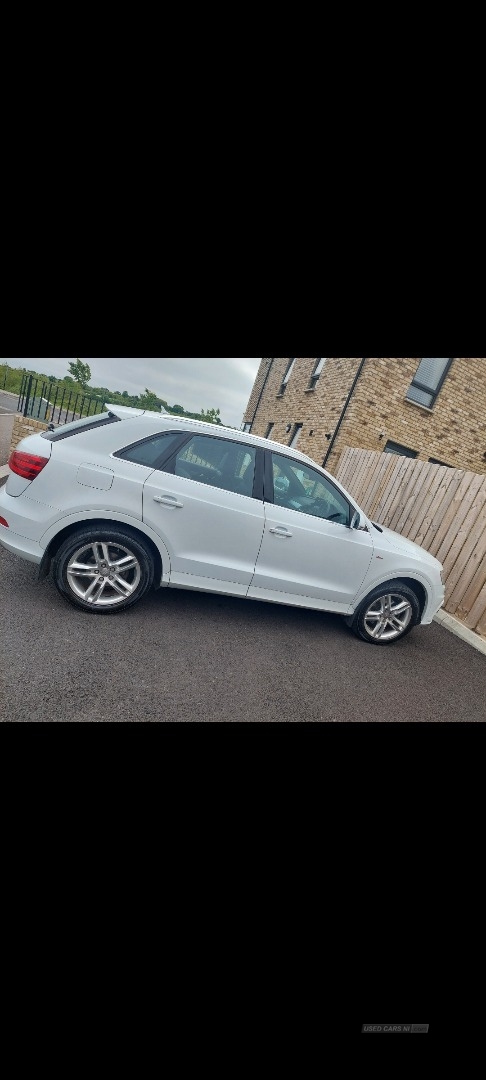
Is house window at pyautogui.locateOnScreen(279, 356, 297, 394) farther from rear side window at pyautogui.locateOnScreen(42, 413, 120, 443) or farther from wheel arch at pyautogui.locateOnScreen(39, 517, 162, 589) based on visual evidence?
wheel arch at pyautogui.locateOnScreen(39, 517, 162, 589)

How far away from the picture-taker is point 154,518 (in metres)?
3.25

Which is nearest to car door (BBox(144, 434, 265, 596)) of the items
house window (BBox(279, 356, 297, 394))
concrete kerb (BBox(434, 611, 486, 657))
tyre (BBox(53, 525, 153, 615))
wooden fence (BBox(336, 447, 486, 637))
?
tyre (BBox(53, 525, 153, 615))

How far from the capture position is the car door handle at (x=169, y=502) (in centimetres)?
324

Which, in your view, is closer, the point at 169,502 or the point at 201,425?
the point at 169,502

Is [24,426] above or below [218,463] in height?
A: below

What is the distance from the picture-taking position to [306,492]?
3.84 meters

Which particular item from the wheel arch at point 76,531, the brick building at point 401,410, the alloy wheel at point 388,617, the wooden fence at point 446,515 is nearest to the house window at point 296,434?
the brick building at point 401,410

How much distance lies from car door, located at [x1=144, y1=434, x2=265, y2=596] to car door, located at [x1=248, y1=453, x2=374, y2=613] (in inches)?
5.1

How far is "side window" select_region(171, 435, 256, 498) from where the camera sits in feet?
11.2

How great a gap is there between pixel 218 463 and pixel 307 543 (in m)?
1.04

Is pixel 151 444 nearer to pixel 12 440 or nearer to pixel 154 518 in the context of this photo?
pixel 154 518

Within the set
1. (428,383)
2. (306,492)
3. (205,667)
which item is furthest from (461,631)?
(428,383)

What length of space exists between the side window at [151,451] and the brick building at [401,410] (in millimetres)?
6929

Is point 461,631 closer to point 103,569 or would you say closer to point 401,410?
point 103,569
